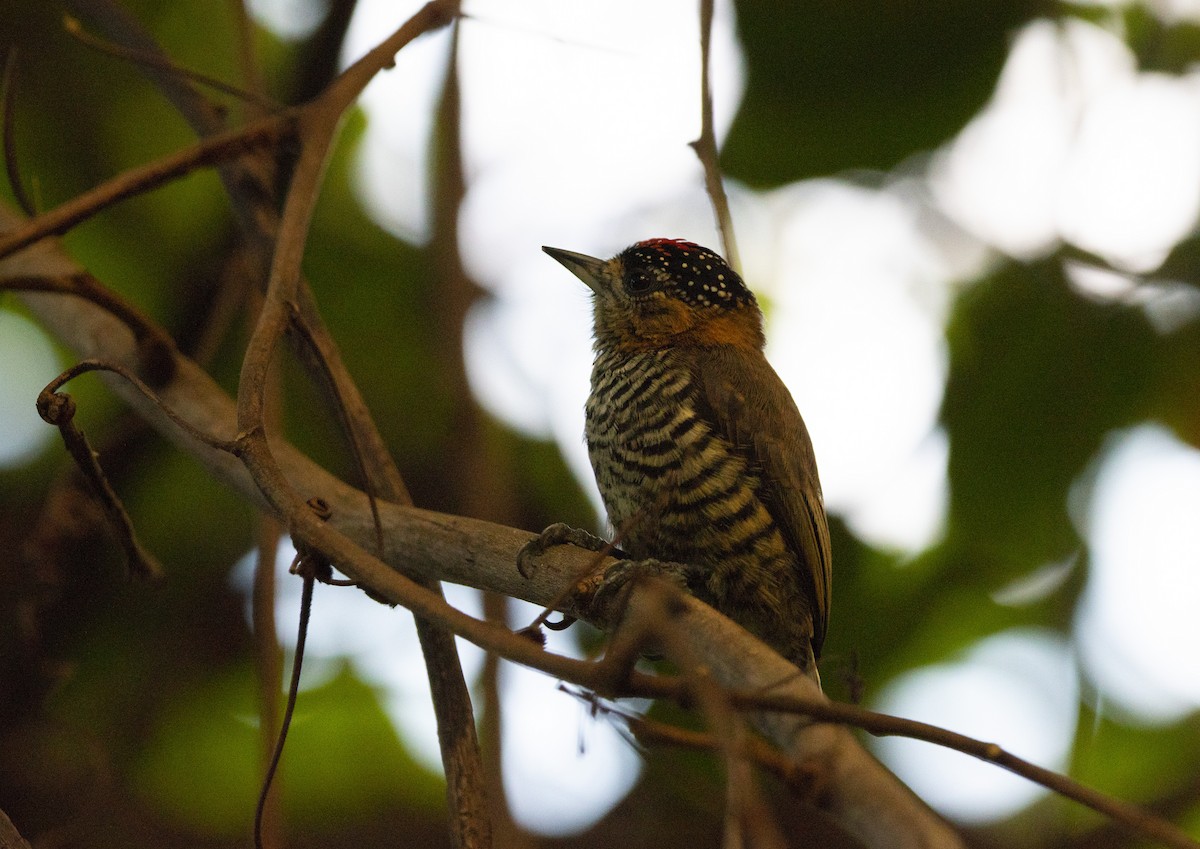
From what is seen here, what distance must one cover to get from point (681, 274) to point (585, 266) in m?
0.32

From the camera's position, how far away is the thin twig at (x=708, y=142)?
9.08ft

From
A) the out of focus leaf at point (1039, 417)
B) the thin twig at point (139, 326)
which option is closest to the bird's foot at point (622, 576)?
the thin twig at point (139, 326)

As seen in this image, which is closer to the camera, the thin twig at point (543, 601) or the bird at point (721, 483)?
the thin twig at point (543, 601)

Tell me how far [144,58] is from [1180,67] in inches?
138

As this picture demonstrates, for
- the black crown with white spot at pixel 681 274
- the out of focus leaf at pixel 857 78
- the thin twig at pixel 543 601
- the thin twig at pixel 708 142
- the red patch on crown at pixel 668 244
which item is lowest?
the thin twig at pixel 543 601

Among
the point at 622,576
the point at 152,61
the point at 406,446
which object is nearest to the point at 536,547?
the point at 622,576

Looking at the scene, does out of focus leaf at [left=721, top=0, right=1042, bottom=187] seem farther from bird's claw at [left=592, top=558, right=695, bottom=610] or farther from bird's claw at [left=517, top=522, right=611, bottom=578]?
bird's claw at [left=517, top=522, right=611, bottom=578]

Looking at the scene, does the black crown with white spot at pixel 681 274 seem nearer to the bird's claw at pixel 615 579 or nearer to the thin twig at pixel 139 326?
the bird's claw at pixel 615 579

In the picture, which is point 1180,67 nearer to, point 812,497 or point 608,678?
point 812,497

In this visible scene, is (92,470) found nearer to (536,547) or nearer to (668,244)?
(536,547)

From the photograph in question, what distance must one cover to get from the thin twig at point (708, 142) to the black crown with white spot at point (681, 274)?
78 cm


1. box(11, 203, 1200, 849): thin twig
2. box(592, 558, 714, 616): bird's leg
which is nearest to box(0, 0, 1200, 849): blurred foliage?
box(592, 558, 714, 616): bird's leg

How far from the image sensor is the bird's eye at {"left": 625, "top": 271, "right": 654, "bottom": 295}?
12.1 ft

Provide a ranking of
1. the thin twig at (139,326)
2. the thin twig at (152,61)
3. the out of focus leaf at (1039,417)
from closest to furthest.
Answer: the thin twig at (152,61) < the thin twig at (139,326) < the out of focus leaf at (1039,417)
